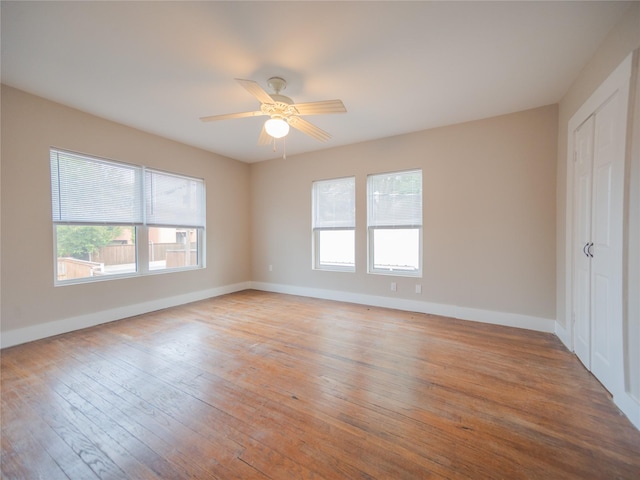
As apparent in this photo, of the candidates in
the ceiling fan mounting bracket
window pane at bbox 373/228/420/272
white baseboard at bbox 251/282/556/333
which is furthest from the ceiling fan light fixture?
white baseboard at bbox 251/282/556/333

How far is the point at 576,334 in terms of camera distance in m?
2.48

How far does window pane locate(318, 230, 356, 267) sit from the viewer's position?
15.0 ft

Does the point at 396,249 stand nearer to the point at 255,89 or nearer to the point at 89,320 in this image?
the point at 255,89

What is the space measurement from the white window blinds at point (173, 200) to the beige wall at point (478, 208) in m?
2.27

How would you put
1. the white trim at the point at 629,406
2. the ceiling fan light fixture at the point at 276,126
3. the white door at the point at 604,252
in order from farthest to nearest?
1. the ceiling fan light fixture at the point at 276,126
2. the white door at the point at 604,252
3. the white trim at the point at 629,406

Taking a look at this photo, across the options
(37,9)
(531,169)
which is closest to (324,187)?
(531,169)

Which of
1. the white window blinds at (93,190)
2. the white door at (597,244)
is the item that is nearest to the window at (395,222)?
the white door at (597,244)

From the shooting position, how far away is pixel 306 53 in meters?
2.15

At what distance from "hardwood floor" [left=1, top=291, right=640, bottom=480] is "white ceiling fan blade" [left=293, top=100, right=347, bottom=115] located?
2318mm

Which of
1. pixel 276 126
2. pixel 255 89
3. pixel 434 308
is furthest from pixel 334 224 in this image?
pixel 255 89

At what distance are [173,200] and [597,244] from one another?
5.20m

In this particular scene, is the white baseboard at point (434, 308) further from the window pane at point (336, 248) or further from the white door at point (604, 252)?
the white door at point (604, 252)

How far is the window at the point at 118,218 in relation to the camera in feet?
10.2

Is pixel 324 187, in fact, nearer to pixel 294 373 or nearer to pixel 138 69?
pixel 138 69
